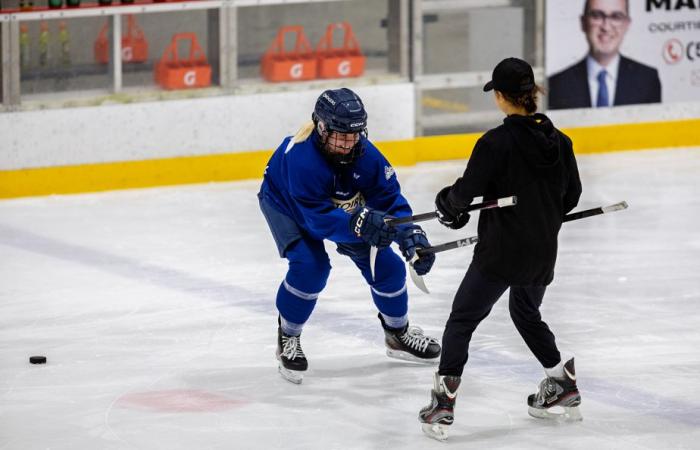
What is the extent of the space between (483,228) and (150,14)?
5.05 meters

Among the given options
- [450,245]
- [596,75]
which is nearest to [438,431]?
[450,245]

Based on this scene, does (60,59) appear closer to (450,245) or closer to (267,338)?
(267,338)

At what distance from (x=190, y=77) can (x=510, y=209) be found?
4.98m

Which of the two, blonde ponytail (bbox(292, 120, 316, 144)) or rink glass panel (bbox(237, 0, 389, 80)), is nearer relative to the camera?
blonde ponytail (bbox(292, 120, 316, 144))

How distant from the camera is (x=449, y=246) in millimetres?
4035

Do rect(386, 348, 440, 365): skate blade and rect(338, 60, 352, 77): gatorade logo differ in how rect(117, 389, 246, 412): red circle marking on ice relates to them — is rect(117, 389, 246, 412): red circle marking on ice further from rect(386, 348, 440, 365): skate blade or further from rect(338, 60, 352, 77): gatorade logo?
rect(338, 60, 352, 77): gatorade logo

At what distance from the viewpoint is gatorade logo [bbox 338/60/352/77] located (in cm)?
896

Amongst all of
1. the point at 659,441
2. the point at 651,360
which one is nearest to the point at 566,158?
the point at 659,441

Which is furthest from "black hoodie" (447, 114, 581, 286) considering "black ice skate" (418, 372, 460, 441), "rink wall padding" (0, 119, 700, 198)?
"rink wall padding" (0, 119, 700, 198)

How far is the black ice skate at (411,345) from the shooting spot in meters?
4.91

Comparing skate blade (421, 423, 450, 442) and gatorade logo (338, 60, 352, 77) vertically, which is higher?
gatorade logo (338, 60, 352, 77)

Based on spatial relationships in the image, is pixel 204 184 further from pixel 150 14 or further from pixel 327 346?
pixel 327 346

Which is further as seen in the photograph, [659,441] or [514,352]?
[514,352]

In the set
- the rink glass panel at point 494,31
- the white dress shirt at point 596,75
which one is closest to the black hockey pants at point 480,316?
the rink glass panel at point 494,31
